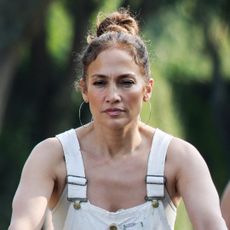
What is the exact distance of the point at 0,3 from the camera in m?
20.9

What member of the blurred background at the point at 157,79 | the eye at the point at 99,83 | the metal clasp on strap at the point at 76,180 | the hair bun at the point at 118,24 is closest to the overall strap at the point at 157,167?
the metal clasp on strap at the point at 76,180

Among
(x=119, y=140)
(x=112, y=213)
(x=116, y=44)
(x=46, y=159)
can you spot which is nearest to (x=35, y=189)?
(x=46, y=159)

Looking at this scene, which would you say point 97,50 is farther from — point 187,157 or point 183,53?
point 183,53

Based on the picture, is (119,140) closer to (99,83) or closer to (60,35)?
(99,83)

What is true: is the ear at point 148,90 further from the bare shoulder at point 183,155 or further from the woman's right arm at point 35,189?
the woman's right arm at point 35,189

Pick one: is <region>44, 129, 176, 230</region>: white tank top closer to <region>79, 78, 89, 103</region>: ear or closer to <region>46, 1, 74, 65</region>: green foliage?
<region>79, 78, 89, 103</region>: ear

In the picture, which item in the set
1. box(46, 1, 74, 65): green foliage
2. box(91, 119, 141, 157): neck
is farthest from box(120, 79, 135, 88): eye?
box(46, 1, 74, 65): green foliage

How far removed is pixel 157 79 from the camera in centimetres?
2239

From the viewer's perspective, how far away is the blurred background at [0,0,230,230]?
2336cm

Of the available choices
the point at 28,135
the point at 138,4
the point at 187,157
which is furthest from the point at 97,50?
the point at 28,135

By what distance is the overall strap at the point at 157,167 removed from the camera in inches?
283

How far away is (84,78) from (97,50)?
15cm

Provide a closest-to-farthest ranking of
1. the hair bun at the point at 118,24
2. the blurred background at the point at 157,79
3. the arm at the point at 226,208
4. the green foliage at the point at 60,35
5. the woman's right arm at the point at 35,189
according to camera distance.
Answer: the woman's right arm at the point at 35,189 → the hair bun at the point at 118,24 → the arm at the point at 226,208 → the blurred background at the point at 157,79 → the green foliage at the point at 60,35

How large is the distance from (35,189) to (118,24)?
98 cm
